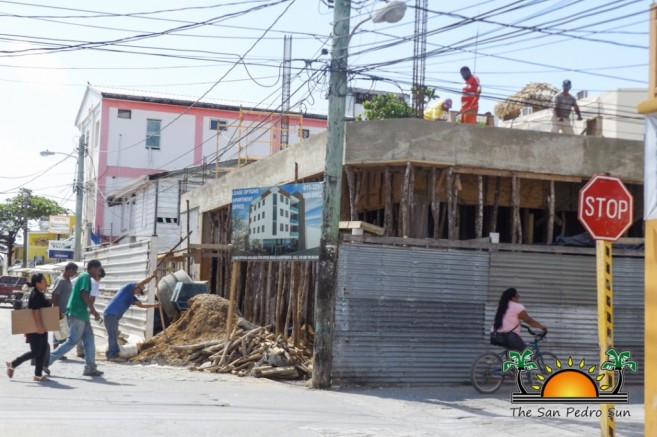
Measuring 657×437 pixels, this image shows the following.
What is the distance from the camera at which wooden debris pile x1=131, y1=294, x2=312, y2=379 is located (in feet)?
49.3

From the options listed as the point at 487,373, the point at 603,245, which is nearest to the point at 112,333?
the point at 487,373

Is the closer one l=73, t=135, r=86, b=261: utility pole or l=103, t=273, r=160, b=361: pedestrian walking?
l=103, t=273, r=160, b=361: pedestrian walking

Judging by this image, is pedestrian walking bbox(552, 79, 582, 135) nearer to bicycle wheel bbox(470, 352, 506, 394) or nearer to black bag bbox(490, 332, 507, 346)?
black bag bbox(490, 332, 507, 346)

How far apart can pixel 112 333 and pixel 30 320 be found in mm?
3556

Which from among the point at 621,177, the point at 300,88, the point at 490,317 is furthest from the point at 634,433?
the point at 300,88

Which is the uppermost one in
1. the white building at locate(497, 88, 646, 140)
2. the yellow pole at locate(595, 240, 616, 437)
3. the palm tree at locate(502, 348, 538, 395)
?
the white building at locate(497, 88, 646, 140)

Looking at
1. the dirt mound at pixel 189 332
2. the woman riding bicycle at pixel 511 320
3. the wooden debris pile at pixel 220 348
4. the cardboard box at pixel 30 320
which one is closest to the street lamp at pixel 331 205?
the wooden debris pile at pixel 220 348

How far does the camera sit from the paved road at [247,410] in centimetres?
955

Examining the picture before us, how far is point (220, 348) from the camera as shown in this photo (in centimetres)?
1625

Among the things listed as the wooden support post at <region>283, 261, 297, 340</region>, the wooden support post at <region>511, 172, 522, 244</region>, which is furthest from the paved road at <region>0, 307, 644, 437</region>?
the wooden support post at <region>511, 172, 522, 244</region>

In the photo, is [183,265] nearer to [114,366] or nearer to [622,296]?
[114,366]

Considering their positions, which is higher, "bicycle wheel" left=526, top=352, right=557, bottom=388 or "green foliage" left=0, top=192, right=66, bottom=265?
"green foliage" left=0, top=192, right=66, bottom=265

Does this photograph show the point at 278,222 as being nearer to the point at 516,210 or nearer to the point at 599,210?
the point at 516,210

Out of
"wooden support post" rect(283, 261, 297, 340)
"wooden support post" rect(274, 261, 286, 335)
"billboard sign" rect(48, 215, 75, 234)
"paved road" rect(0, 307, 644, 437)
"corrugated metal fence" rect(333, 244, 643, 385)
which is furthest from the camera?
"billboard sign" rect(48, 215, 75, 234)
